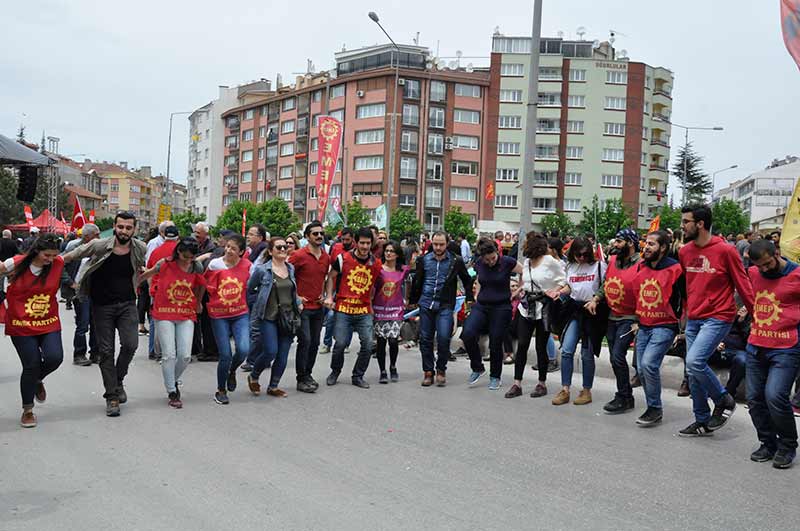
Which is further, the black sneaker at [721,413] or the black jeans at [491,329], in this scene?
the black jeans at [491,329]

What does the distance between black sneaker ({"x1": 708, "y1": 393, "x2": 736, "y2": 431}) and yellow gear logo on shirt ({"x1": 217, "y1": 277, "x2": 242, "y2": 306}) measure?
488cm

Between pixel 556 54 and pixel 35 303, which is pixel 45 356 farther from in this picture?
pixel 556 54

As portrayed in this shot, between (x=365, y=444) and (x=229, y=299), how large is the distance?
8.32 ft

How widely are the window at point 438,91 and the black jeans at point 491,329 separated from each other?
6466 cm

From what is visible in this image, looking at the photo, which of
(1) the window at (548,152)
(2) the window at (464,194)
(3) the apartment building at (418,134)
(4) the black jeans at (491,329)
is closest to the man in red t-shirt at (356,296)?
(4) the black jeans at (491,329)

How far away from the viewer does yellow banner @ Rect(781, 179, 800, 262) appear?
8625 mm

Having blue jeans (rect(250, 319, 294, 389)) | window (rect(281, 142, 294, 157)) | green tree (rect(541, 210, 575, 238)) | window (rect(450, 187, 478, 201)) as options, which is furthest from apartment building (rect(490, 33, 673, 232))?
blue jeans (rect(250, 319, 294, 389))

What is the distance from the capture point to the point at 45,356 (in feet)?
23.1

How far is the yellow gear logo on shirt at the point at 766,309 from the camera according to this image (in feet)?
20.0

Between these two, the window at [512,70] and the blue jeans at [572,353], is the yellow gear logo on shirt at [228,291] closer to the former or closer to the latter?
the blue jeans at [572,353]

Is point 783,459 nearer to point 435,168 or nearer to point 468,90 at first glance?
point 435,168

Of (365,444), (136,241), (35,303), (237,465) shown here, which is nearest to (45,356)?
(35,303)

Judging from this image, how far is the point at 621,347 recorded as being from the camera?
7781 mm

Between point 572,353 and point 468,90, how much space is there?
6658cm
